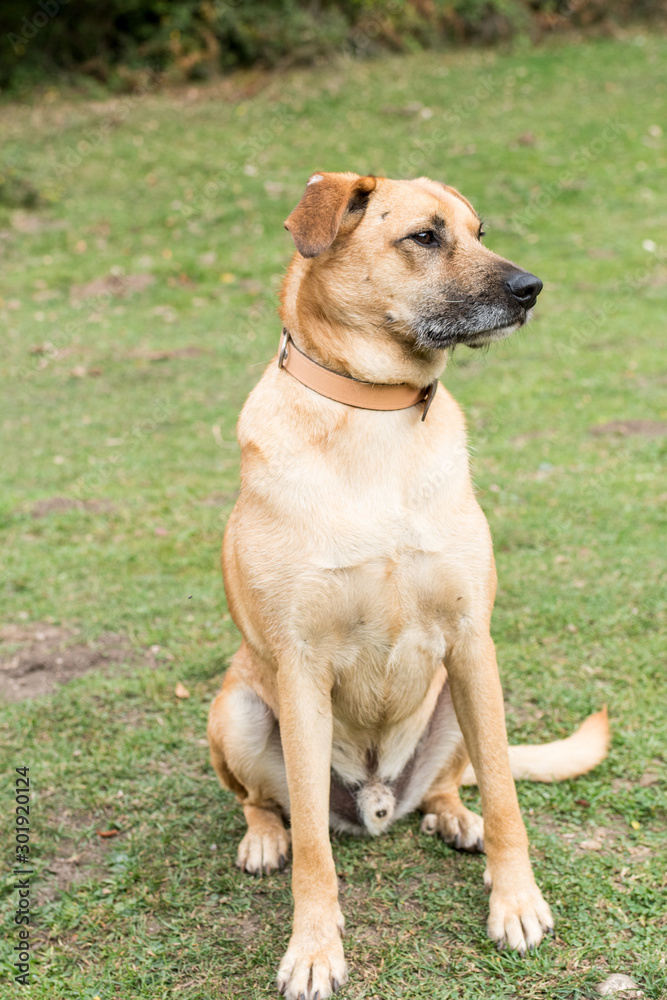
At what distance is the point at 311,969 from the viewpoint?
2.60 m

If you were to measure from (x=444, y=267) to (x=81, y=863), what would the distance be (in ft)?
7.80

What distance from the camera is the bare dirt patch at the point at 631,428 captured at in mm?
6698

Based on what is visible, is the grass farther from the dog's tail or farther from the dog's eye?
the dog's eye

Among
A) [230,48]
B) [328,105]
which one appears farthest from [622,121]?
[230,48]

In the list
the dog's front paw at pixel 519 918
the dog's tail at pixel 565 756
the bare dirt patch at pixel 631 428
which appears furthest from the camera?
the bare dirt patch at pixel 631 428

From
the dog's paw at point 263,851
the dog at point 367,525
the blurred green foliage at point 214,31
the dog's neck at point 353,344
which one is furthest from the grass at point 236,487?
the dog's neck at point 353,344

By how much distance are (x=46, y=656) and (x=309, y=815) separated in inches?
92.1

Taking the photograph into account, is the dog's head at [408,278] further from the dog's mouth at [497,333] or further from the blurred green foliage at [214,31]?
the blurred green foliage at [214,31]

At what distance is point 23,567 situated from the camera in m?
5.53

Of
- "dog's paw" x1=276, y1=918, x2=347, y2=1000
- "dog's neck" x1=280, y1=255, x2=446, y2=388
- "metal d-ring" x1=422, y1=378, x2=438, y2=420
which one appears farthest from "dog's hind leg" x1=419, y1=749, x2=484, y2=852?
"dog's neck" x1=280, y1=255, x2=446, y2=388

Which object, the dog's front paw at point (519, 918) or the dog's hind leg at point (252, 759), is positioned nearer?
the dog's front paw at point (519, 918)

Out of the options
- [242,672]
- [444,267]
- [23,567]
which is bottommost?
[23,567]

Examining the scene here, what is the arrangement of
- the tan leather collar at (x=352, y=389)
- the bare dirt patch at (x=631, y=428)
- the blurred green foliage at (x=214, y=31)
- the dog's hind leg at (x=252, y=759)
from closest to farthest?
1. the tan leather collar at (x=352, y=389)
2. the dog's hind leg at (x=252, y=759)
3. the bare dirt patch at (x=631, y=428)
4. the blurred green foliage at (x=214, y=31)

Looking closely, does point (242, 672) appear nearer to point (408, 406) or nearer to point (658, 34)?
point (408, 406)
